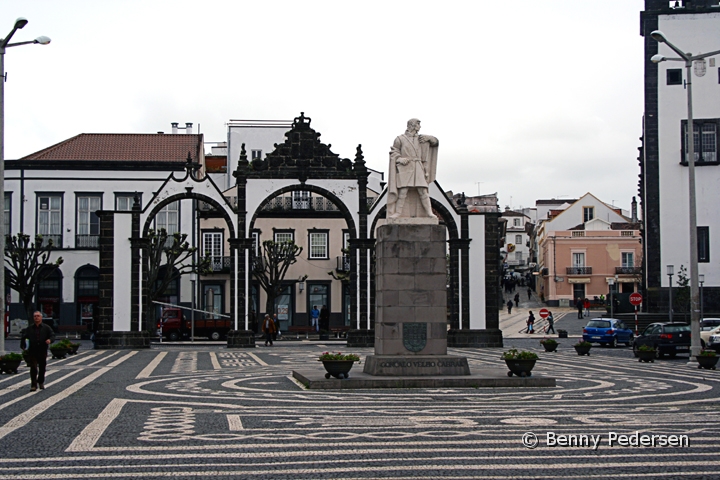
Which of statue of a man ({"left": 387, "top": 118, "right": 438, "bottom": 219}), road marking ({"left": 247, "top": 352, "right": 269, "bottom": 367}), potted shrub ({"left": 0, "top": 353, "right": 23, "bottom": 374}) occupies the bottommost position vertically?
road marking ({"left": 247, "top": 352, "right": 269, "bottom": 367})

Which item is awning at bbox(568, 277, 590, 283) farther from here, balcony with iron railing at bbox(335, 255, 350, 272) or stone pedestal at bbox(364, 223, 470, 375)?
stone pedestal at bbox(364, 223, 470, 375)

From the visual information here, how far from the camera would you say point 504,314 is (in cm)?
6950

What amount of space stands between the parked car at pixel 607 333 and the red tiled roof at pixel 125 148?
2755 centimetres

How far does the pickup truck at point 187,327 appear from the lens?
4588cm

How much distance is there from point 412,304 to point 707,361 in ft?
29.7

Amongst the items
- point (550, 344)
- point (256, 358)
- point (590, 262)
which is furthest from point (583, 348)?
point (590, 262)

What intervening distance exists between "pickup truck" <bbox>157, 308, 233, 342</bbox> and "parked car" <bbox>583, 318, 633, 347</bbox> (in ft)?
57.6

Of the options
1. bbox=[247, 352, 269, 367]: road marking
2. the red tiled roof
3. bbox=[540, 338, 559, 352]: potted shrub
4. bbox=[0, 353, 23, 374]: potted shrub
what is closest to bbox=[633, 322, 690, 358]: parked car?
bbox=[540, 338, 559, 352]: potted shrub

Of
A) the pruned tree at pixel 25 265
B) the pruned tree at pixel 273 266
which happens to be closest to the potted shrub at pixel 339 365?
the pruned tree at pixel 273 266

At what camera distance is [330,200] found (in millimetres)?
37375

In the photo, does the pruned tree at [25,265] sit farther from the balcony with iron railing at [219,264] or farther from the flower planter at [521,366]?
the flower planter at [521,366]

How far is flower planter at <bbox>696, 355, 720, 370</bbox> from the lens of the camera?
22698mm

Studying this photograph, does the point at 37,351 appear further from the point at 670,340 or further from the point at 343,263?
the point at 343,263

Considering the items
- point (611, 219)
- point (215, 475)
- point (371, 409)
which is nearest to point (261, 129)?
point (611, 219)
